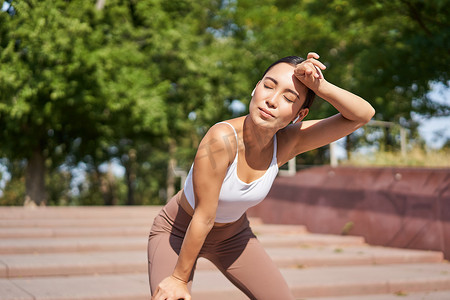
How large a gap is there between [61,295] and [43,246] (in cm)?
259

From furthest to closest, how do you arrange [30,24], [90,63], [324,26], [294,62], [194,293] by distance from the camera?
1. [324,26]
2. [90,63]
3. [30,24]
4. [194,293]
5. [294,62]

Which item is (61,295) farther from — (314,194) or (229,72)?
(229,72)

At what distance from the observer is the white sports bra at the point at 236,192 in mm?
2467

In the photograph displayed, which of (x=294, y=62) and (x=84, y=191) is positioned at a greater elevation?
(x=294, y=62)

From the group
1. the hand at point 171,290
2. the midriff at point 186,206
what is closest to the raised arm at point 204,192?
the hand at point 171,290

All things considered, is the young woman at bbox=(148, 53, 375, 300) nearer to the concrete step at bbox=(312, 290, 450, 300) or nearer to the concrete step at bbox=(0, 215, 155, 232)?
the concrete step at bbox=(312, 290, 450, 300)

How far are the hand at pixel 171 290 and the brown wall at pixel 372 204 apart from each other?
7295mm

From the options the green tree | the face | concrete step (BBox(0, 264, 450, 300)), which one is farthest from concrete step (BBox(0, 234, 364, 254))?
the green tree

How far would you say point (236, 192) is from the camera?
2.50m

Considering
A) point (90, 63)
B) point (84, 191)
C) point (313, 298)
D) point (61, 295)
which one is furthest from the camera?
point (84, 191)

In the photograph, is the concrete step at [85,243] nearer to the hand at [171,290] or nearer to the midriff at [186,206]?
the midriff at [186,206]

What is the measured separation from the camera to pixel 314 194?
37.4 feet

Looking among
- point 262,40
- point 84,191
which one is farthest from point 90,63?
point 84,191

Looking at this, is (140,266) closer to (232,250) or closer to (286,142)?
(232,250)
